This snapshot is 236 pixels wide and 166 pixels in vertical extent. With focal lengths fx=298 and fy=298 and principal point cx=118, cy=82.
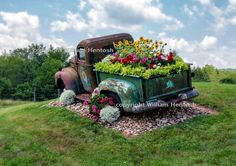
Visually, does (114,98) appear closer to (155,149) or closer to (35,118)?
(155,149)

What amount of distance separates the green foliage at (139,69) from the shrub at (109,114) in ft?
3.63

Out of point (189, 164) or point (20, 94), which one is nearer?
point (189, 164)

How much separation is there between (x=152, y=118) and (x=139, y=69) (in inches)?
67.5

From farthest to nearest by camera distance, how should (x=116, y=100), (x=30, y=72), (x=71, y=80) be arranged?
(x=30, y=72) → (x=71, y=80) → (x=116, y=100)

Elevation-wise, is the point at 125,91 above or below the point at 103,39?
below

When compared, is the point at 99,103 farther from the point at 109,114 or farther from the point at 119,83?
the point at 119,83

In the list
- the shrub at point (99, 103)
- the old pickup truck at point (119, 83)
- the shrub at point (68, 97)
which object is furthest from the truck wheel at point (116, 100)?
the shrub at point (68, 97)

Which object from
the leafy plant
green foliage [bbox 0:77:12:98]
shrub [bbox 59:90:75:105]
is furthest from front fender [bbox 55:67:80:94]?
green foliage [bbox 0:77:12:98]

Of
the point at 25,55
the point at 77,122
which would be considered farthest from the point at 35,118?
the point at 25,55

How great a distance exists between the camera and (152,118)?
916 cm

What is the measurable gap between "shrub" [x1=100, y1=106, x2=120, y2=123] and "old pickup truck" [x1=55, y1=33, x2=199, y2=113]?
22 cm

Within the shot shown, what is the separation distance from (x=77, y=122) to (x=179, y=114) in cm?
328

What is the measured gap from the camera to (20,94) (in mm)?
51750

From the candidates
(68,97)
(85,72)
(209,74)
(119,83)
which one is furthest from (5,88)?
(119,83)
